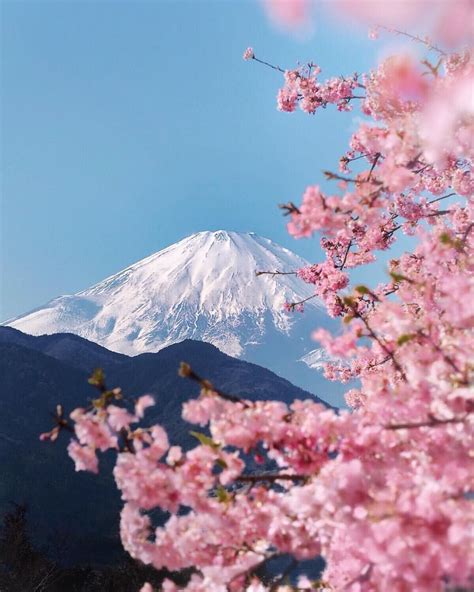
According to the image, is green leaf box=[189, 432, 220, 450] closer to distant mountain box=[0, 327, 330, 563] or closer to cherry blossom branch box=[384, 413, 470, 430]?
cherry blossom branch box=[384, 413, 470, 430]

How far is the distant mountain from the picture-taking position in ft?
185

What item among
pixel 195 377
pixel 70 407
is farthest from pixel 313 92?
pixel 70 407

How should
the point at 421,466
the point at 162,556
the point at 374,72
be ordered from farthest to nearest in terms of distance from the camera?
the point at 374,72 < the point at 162,556 < the point at 421,466

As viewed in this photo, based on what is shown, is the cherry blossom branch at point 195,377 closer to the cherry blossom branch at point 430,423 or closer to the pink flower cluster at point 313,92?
the cherry blossom branch at point 430,423

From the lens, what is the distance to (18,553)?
75.8 feet

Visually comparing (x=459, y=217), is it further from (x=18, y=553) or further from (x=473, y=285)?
(x=18, y=553)

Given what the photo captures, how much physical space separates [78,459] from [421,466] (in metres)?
1.84

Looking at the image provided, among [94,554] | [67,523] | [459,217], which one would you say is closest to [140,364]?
[67,523]

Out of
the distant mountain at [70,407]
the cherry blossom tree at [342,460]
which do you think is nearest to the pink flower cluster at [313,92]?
the cherry blossom tree at [342,460]

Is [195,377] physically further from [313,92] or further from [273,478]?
[313,92]

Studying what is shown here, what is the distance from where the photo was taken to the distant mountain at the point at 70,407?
5634cm

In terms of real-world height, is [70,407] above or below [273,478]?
above

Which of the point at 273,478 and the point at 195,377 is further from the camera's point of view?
the point at 273,478

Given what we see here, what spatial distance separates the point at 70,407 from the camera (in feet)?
313
